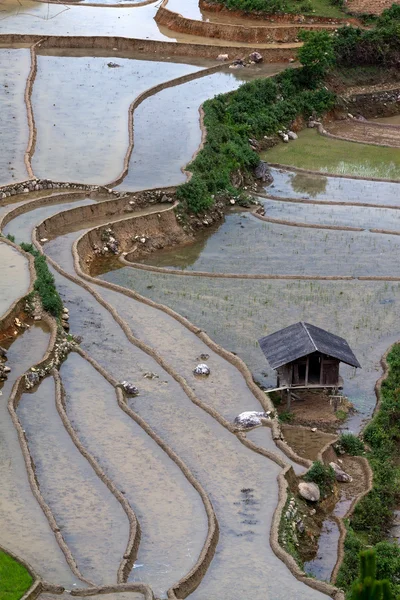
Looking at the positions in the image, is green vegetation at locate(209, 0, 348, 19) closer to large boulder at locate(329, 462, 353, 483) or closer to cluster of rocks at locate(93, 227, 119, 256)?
cluster of rocks at locate(93, 227, 119, 256)

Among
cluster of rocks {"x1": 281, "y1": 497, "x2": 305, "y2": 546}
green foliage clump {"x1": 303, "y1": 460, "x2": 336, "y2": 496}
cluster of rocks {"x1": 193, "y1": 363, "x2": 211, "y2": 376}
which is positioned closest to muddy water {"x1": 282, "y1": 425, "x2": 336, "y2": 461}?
green foliage clump {"x1": 303, "y1": 460, "x2": 336, "y2": 496}

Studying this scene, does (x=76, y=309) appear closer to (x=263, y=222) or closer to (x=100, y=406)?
(x=100, y=406)

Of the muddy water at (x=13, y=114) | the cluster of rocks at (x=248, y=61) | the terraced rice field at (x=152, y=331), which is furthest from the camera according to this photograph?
the cluster of rocks at (x=248, y=61)

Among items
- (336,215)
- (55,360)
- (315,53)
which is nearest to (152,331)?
(55,360)

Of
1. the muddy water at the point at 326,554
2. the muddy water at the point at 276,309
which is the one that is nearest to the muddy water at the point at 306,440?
the muddy water at the point at 326,554

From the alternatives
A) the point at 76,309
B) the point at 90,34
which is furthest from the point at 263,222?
the point at 90,34

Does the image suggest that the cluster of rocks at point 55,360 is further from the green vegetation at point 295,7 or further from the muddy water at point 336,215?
the green vegetation at point 295,7
